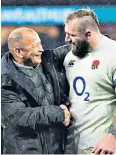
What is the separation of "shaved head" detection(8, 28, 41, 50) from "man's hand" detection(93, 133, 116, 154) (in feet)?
1.64

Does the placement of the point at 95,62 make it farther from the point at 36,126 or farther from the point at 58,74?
the point at 36,126

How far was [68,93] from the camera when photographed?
5.40 ft

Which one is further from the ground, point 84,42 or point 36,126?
point 84,42

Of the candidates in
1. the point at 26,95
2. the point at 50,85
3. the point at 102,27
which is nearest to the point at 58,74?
the point at 50,85

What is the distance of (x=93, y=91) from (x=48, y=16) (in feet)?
1.24

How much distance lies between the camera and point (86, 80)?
1.62 meters

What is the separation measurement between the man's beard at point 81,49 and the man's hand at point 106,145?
0.34m

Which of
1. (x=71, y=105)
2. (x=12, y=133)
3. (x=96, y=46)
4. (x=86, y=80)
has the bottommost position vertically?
(x=12, y=133)

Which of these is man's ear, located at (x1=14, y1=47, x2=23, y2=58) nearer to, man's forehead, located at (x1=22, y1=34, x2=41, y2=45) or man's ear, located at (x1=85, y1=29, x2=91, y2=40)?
man's forehead, located at (x1=22, y1=34, x2=41, y2=45)

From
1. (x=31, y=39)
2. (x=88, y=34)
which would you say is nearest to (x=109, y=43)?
(x=88, y=34)

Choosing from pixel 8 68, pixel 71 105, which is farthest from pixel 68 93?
pixel 8 68

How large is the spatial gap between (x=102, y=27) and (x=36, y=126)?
49 centimetres

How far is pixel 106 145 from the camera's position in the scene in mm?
1592

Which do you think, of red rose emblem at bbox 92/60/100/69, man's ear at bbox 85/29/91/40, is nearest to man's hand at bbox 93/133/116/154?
red rose emblem at bbox 92/60/100/69
